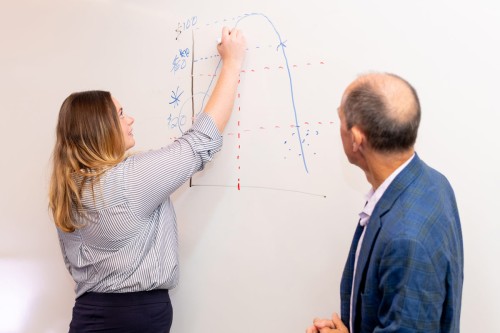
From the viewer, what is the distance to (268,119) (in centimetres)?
116

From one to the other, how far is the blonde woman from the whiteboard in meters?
0.12

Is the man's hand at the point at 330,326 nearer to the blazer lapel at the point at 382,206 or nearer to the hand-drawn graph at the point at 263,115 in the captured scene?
the blazer lapel at the point at 382,206

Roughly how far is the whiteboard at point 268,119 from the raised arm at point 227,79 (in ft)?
0.10

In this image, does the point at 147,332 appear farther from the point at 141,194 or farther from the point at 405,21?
the point at 405,21

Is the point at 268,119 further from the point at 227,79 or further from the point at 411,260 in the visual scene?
the point at 411,260

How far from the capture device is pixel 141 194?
1.05 metres

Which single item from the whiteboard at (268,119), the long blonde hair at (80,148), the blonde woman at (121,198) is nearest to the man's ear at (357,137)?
the whiteboard at (268,119)

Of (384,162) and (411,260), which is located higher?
(384,162)

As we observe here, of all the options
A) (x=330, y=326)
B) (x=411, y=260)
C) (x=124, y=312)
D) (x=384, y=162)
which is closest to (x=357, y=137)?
(x=384, y=162)

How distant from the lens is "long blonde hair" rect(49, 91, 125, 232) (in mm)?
1070

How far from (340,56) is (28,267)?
4.38 feet

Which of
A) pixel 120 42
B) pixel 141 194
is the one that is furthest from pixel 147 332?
pixel 120 42

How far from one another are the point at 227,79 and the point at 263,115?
129mm

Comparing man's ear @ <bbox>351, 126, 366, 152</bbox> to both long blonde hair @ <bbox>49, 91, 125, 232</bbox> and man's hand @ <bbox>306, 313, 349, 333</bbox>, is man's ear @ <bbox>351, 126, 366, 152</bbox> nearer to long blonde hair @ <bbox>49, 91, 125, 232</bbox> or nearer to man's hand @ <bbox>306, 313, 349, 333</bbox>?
man's hand @ <bbox>306, 313, 349, 333</bbox>
